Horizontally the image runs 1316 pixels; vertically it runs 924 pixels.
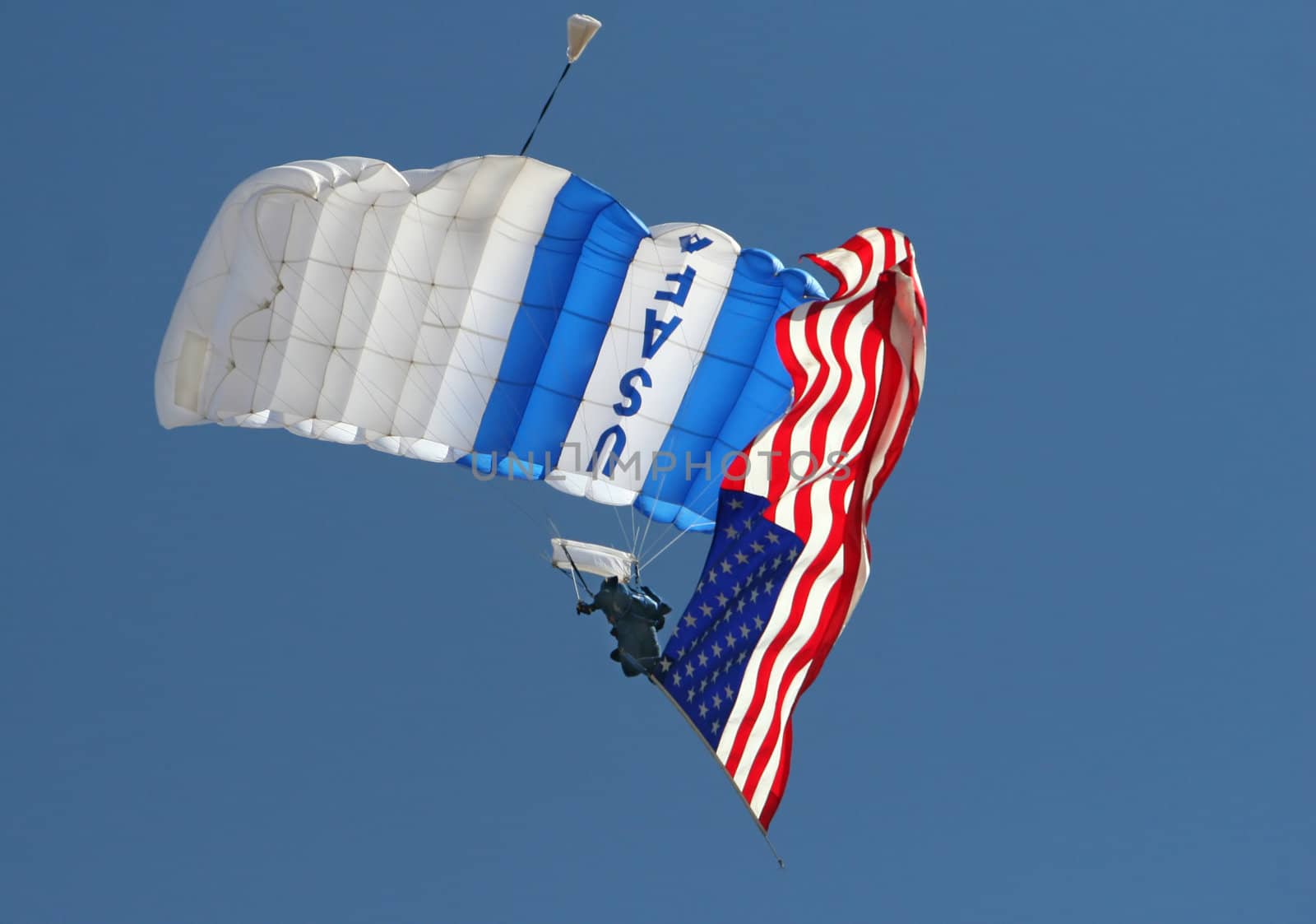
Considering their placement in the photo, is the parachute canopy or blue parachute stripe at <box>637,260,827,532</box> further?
blue parachute stripe at <box>637,260,827,532</box>

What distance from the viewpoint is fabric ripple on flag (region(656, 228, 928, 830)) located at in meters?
26.4

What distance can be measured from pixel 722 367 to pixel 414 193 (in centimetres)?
441

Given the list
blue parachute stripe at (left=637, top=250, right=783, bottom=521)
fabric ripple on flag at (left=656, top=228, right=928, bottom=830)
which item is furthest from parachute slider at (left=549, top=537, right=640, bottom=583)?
fabric ripple on flag at (left=656, top=228, right=928, bottom=830)

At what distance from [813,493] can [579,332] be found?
3.87m

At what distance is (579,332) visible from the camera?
1123 inches

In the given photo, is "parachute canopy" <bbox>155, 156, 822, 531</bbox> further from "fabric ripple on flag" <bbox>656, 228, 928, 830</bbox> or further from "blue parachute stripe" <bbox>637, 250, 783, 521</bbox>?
"fabric ripple on flag" <bbox>656, 228, 928, 830</bbox>

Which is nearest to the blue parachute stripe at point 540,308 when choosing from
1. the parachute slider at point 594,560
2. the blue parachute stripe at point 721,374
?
the parachute slider at point 594,560

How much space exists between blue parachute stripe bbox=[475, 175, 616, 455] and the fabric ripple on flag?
9.90 ft

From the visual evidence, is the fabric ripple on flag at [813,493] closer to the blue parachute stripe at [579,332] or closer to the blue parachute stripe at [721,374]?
the blue parachute stripe at [721,374]

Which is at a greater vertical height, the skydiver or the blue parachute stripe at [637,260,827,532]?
the blue parachute stripe at [637,260,827,532]

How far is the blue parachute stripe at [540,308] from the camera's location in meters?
28.1

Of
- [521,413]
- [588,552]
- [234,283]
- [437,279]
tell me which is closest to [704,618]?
[588,552]

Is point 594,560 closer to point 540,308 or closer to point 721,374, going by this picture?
point 721,374

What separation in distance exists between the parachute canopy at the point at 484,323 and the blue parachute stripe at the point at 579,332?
21 mm
